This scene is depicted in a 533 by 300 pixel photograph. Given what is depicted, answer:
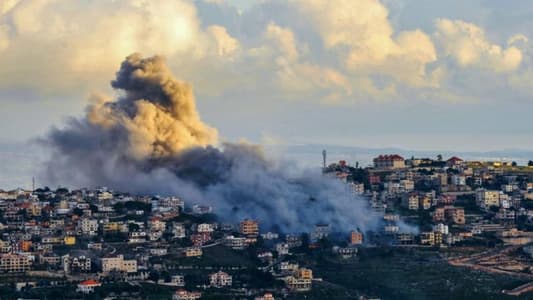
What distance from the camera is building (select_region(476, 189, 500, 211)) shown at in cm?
11944

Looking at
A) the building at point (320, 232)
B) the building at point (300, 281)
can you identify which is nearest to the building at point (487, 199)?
the building at point (320, 232)

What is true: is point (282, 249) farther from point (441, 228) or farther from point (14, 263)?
point (14, 263)

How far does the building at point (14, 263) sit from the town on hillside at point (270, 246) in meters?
0.09

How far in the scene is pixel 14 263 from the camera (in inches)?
3760

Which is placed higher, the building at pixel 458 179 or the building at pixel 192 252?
the building at pixel 458 179

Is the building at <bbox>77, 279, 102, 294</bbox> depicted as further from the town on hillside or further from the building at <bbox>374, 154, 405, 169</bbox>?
the building at <bbox>374, 154, 405, 169</bbox>

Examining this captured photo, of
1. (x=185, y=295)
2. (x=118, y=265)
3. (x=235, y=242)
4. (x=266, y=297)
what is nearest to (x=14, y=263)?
(x=118, y=265)

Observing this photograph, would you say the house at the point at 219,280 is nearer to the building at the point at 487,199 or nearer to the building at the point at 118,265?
the building at the point at 118,265


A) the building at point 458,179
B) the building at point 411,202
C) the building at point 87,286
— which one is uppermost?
the building at point 458,179

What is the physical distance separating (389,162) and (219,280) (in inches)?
1668

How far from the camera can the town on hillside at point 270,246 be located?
9262 centimetres

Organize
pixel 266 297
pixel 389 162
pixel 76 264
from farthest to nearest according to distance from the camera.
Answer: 1. pixel 389 162
2. pixel 76 264
3. pixel 266 297

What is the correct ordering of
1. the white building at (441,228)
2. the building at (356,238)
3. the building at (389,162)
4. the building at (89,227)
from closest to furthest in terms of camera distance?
the building at (356,238) → the building at (89,227) → the white building at (441,228) → the building at (389,162)

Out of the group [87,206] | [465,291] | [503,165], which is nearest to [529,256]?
[465,291]
